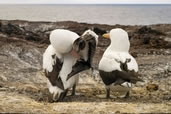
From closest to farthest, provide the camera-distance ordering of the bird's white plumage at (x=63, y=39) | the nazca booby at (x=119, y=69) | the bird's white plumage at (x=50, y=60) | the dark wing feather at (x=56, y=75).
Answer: the bird's white plumage at (x=63, y=39) < the nazca booby at (x=119, y=69) < the dark wing feather at (x=56, y=75) < the bird's white plumage at (x=50, y=60)

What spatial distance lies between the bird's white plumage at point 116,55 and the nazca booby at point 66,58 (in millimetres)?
849

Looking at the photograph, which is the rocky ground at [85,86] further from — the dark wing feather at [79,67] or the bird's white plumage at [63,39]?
the bird's white plumage at [63,39]

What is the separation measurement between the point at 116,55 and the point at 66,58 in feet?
4.53

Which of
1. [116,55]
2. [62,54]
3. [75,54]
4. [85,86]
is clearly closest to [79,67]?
[75,54]

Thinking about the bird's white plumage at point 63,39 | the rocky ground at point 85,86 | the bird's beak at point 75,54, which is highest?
the bird's white plumage at point 63,39

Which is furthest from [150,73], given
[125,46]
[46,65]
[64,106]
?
[64,106]

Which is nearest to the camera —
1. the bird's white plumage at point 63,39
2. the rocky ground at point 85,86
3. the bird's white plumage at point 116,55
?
the rocky ground at point 85,86

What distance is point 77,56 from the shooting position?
35.4 ft

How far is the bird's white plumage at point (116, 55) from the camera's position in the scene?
11.2 metres

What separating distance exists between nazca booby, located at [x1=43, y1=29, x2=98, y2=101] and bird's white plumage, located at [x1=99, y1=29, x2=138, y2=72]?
2.79ft

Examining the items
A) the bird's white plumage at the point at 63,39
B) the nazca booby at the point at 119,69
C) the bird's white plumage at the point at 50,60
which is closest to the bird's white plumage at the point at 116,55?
the nazca booby at the point at 119,69

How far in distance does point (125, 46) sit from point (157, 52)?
355 inches

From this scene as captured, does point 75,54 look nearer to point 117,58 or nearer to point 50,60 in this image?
point 50,60

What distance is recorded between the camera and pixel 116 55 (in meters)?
11.5
